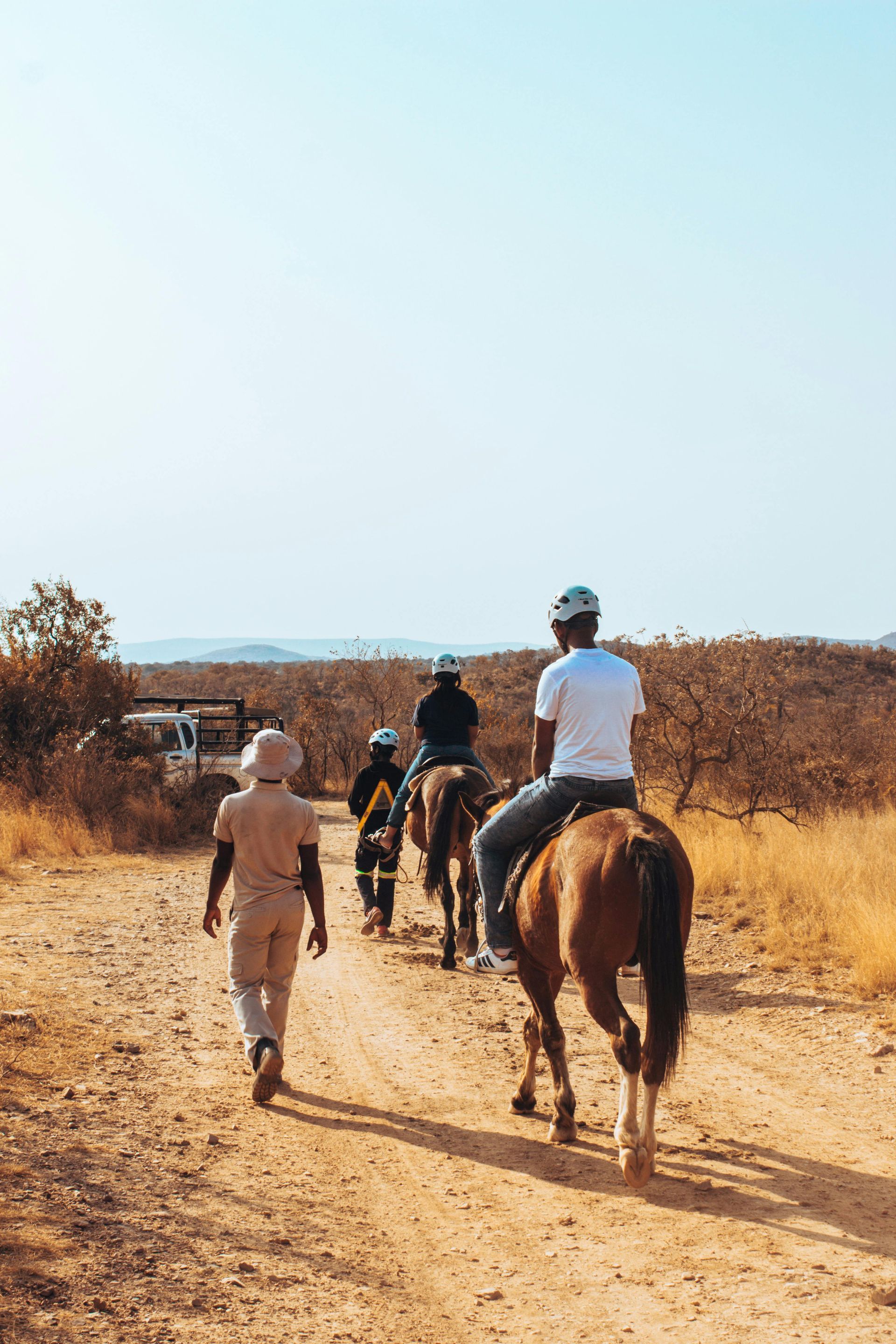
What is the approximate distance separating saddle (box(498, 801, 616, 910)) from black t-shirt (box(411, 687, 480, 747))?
4.74 meters

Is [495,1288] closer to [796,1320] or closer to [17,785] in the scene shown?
[796,1320]

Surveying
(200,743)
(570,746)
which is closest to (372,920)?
(570,746)

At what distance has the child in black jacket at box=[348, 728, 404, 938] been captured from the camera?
1074cm

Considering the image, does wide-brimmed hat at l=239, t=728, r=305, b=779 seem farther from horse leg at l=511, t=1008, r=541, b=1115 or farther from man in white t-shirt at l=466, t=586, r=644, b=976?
horse leg at l=511, t=1008, r=541, b=1115

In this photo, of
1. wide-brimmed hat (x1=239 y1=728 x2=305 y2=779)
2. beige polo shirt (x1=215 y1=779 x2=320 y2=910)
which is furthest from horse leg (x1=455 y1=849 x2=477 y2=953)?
A: wide-brimmed hat (x1=239 y1=728 x2=305 y2=779)

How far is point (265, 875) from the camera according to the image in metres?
6.19

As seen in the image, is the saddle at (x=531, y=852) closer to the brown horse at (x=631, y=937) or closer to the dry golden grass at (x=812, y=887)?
the brown horse at (x=631, y=937)

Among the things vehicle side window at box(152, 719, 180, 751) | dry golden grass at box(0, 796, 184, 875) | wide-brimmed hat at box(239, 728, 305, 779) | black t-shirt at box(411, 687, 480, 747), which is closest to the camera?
wide-brimmed hat at box(239, 728, 305, 779)

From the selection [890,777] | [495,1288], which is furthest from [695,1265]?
[890,777]

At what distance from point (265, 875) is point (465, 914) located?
3.75m

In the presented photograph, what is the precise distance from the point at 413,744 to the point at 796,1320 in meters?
26.1

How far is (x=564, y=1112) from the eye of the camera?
5.46 metres

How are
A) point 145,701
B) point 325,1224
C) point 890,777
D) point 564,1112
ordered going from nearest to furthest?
point 325,1224
point 564,1112
point 890,777
point 145,701

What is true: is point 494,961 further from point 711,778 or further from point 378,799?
point 711,778
